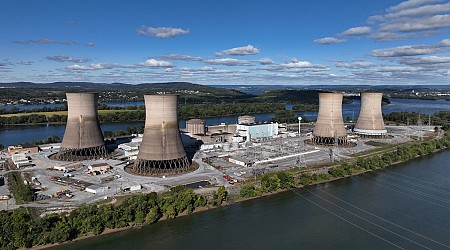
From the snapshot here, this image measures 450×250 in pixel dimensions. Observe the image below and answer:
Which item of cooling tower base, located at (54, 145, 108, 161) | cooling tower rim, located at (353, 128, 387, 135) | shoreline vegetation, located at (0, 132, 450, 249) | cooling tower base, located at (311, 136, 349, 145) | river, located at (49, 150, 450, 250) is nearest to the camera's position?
shoreline vegetation, located at (0, 132, 450, 249)

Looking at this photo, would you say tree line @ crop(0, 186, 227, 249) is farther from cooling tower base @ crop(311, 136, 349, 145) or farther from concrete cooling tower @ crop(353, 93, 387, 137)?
concrete cooling tower @ crop(353, 93, 387, 137)

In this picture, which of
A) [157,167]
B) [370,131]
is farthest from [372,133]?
[157,167]

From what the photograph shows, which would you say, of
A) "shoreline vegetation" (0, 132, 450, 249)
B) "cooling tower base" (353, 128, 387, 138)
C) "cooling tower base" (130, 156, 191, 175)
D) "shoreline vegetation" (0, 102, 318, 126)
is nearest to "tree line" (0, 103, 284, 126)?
"shoreline vegetation" (0, 102, 318, 126)

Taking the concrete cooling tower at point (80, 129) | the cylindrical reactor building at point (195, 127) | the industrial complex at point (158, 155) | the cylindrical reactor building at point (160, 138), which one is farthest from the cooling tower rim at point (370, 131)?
the concrete cooling tower at point (80, 129)

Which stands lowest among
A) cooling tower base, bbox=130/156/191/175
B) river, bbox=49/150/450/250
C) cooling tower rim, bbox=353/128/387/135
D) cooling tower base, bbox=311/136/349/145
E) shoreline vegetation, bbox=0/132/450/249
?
river, bbox=49/150/450/250

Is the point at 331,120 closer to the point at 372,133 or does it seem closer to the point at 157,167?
the point at 372,133

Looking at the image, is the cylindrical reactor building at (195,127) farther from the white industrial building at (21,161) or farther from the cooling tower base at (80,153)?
the white industrial building at (21,161)
